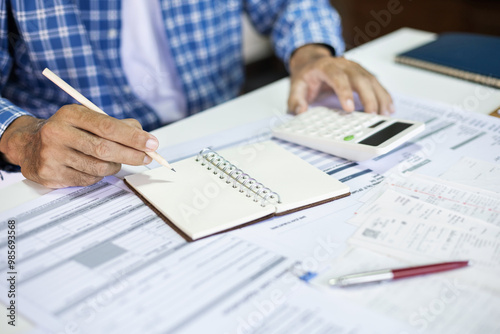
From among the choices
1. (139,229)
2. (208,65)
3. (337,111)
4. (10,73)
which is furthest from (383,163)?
(10,73)

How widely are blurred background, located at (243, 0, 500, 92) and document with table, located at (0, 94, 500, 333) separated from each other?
5.75ft

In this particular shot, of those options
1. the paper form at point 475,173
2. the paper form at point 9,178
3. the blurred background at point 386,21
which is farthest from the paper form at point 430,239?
the blurred background at point 386,21

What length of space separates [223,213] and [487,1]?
2132 mm

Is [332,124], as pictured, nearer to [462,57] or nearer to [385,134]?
[385,134]

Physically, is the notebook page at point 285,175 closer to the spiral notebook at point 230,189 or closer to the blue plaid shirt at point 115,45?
the spiral notebook at point 230,189

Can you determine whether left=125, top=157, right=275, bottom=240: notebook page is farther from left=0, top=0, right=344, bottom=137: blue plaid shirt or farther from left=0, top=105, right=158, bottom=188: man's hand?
left=0, top=0, right=344, bottom=137: blue plaid shirt

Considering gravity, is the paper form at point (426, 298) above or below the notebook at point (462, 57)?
below

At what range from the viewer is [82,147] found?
0.65 metres

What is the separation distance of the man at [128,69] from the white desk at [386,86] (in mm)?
64

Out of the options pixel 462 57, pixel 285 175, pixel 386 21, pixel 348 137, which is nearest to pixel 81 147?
pixel 285 175

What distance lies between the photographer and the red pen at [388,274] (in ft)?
1.61

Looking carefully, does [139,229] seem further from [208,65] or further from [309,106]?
[208,65]

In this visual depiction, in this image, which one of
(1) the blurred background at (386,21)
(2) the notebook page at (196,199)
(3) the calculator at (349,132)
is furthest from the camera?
(1) the blurred background at (386,21)

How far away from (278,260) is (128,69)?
72cm
